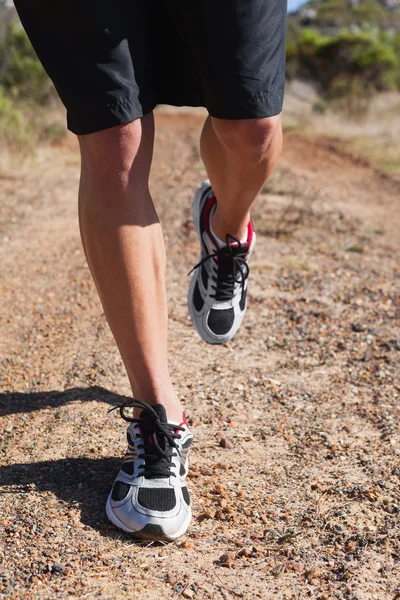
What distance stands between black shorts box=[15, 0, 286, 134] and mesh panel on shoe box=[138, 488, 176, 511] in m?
0.82

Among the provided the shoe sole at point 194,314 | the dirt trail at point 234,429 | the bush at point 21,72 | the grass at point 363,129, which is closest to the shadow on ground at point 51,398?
the dirt trail at point 234,429

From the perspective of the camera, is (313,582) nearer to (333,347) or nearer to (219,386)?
(219,386)

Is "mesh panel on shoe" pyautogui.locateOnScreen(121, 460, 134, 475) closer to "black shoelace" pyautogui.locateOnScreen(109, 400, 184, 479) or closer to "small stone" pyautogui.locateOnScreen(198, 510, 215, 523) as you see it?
"black shoelace" pyautogui.locateOnScreen(109, 400, 184, 479)

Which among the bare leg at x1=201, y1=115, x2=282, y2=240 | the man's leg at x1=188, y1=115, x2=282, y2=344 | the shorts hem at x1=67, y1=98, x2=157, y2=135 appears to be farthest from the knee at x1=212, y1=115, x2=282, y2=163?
the shorts hem at x1=67, y1=98, x2=157, y2=135

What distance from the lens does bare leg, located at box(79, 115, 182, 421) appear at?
5.17ft

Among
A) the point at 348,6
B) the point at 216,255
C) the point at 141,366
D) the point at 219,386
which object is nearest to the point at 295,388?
the point at 219,386

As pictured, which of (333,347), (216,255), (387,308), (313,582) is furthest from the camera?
(387,308)

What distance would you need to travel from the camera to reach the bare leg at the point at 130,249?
1577mm

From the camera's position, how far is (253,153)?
1.77 meters

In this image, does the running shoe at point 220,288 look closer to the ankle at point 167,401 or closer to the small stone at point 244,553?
the ankle at point 167,401

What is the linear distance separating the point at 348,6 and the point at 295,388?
186 feet

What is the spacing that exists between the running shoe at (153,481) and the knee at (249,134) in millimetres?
673

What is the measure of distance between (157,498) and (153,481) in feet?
0.16

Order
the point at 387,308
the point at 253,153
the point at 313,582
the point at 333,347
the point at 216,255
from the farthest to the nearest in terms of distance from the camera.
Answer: the point at 387,308 < the point at 333,347 < the point at 216,255 < the point at 253,153 < the point at 313,582
